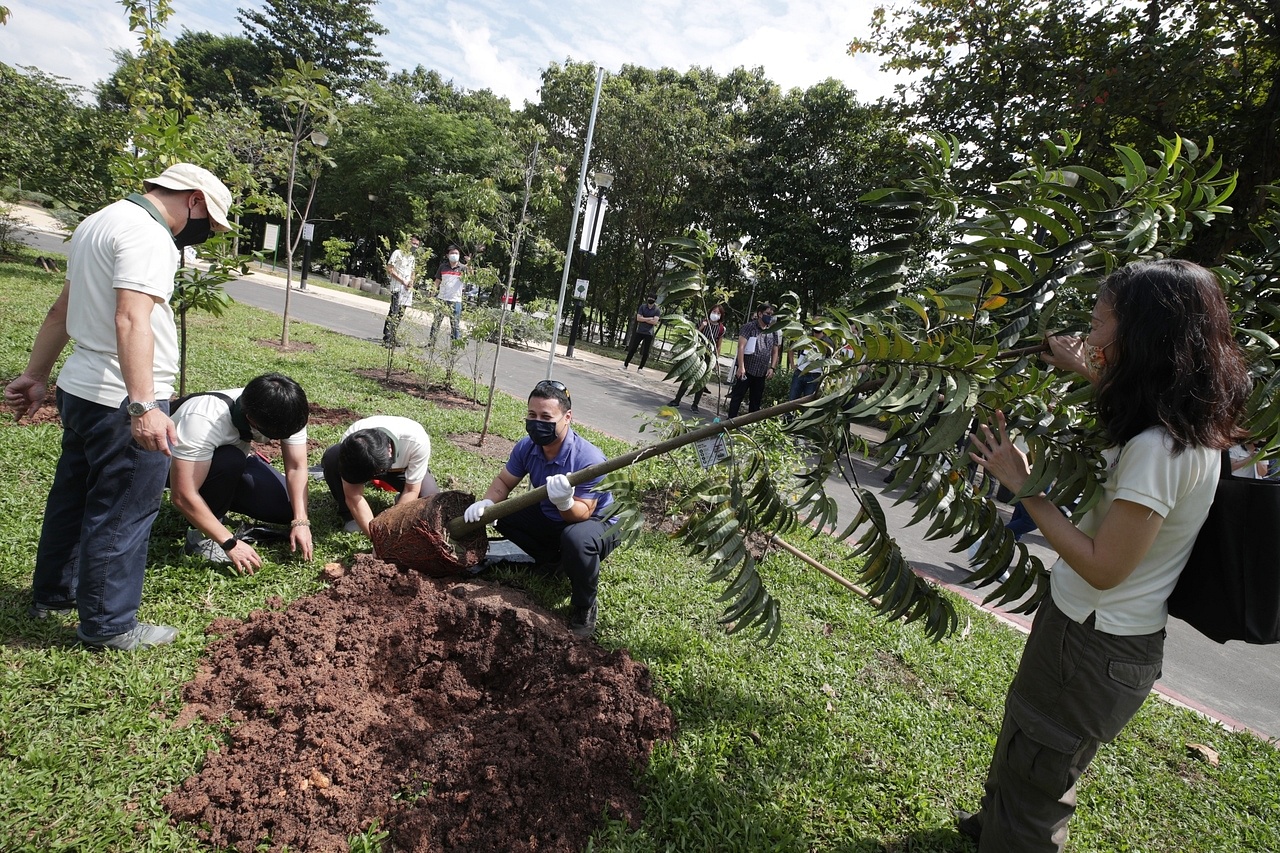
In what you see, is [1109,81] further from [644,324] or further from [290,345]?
[290,345]

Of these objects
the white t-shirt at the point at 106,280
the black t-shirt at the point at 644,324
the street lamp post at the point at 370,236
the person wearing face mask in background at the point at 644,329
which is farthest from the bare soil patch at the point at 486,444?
the street lamp post at the point at 370,236

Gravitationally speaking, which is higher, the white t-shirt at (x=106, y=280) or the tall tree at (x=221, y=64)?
the tall tree at (x=221, y=64)

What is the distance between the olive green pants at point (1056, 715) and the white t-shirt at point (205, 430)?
Answer: 337 cm

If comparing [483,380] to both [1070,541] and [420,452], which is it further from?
[1070,541]

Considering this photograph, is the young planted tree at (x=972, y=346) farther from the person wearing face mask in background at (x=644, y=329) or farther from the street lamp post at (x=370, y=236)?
the street lamp post at (x=370, y=236)

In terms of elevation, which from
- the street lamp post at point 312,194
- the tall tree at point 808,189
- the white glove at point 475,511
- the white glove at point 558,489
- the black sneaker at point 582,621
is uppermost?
the tall tree at point 808,189

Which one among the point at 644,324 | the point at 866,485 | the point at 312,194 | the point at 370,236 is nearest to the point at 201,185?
the point at 866,485

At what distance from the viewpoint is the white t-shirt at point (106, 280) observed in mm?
2326

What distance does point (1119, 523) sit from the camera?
1723mm

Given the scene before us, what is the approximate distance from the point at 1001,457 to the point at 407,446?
3185mm

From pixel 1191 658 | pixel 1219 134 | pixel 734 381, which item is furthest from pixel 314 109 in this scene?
pixel 1219 134

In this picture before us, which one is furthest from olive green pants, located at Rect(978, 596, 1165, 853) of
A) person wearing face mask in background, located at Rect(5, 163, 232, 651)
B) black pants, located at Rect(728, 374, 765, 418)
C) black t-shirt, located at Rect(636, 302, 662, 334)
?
black t-shirt, located at Rect(636, 302, 662, 334)

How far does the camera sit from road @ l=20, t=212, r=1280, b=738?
450 centimetres

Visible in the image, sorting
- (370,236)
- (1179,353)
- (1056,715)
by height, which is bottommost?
(1056,715)
